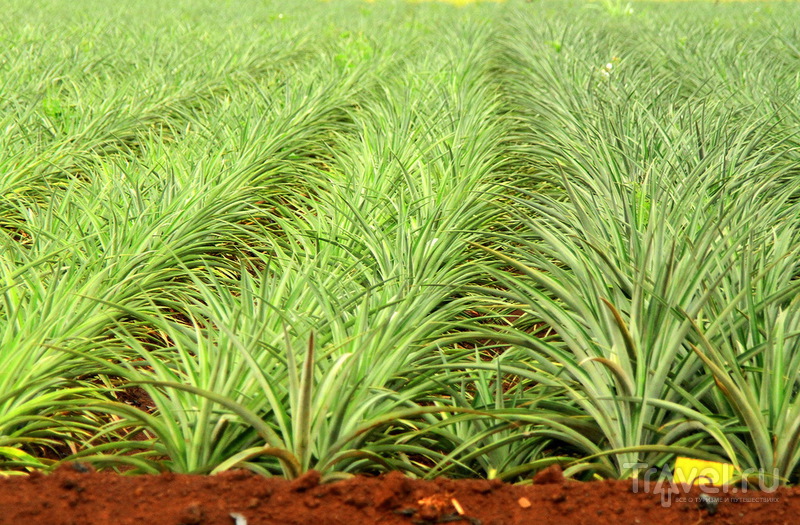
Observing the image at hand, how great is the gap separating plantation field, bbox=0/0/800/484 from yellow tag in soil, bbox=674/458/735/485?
5 cm

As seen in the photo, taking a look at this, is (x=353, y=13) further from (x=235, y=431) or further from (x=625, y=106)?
(x=235, y=431)

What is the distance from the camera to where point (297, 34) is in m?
8.42

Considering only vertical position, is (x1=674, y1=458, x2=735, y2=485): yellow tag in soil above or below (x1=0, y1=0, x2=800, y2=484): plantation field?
below

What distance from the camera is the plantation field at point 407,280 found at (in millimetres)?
1648

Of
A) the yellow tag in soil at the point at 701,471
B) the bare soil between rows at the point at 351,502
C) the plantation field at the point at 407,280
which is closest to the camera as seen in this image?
the bare soil between rows at the point at 351,502

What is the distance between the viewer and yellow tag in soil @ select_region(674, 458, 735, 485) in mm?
1494

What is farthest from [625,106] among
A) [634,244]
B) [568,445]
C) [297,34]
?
[297,34]

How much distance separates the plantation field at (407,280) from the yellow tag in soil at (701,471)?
45mm

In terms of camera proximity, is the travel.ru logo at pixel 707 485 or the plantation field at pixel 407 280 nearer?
the travel.ru logo at pixel 707 485

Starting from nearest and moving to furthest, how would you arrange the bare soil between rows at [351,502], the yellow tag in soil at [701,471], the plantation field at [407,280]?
the bare soil between rows at [351,502] → the yellow tag in soil at [701,471] → the plantation field at [407,280]

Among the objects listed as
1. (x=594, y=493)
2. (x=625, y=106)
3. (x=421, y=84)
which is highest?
(x=421, y=84)

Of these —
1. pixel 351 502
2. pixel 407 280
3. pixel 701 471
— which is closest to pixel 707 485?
pixel 701 471

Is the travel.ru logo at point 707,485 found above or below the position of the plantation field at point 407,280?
below

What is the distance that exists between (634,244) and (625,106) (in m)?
1.91
